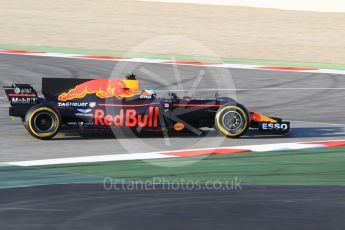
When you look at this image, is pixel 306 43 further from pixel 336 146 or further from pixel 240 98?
pixel 336 146

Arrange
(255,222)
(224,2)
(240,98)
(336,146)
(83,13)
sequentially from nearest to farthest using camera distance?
(255,222) < (336,146) < (240,98) < (83,13) < (224,2)

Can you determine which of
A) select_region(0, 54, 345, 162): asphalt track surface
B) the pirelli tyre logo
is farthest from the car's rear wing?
the pirelli tyre logo

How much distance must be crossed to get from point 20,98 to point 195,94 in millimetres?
6442

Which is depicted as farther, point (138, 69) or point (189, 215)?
point (138, 69)

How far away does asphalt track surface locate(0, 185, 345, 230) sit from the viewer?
7.09 m

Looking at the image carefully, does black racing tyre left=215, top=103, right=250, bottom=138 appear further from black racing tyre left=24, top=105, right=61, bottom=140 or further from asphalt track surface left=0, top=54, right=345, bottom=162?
black racing tyre left=24, top=105, right=61, bottom=140

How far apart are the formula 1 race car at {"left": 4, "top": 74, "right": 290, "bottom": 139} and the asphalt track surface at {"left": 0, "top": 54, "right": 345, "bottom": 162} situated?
0.23m

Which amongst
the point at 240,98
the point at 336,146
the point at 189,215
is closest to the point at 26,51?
the point at 240,98

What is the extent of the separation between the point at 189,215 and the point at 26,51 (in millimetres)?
18104

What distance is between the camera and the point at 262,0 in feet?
125

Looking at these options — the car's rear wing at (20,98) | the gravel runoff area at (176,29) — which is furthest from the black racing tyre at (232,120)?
the gravel runoff area at (176,29)

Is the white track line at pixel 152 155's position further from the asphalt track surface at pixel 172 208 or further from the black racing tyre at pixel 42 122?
the asphalt track surface at pixel 172 208

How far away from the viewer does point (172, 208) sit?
25.2ft

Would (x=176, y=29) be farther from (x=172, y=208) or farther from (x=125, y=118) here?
(x=172, y=208)
